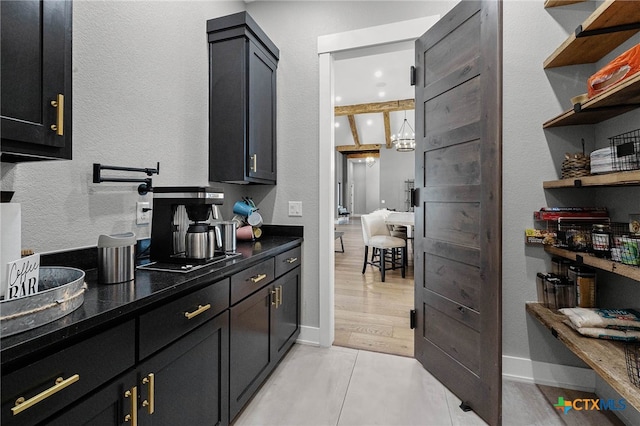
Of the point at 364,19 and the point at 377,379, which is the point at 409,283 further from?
the point at 364,19

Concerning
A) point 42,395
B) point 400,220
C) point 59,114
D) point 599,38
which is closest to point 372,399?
point 42,395

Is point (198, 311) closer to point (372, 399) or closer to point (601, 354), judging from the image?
point (372, 399)

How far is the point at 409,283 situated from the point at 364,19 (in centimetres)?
328

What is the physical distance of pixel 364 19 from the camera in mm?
2332

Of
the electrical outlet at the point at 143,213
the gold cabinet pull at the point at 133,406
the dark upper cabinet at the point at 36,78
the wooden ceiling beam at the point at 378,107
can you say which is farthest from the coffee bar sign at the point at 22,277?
the wooden ceiling beam at the point at 378,107

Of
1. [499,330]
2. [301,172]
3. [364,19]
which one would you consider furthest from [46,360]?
[364,19]

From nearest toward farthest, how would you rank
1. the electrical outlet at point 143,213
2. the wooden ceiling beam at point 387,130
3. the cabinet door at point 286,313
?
the electrical outlet at point 143,213 < the cabinet door at point 286,313 < the wooden ceiling beam at point 387,130

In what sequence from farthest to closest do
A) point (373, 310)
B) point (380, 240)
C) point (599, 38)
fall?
point (380, 240) → point (373, 310) → point (599, 38)

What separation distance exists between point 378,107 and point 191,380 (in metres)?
7.99

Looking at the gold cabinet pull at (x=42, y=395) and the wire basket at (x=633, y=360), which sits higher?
the gold cabinet pull at (x=42, y=395)

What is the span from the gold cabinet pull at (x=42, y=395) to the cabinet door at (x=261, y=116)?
5.14 ft

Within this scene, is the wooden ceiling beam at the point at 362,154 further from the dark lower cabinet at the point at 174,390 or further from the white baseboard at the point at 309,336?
the dark lower cabinet at the point at 174,390

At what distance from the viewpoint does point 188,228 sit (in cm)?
149

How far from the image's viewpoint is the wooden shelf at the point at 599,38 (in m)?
1.34
